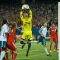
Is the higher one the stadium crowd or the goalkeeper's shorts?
the stadium crowd

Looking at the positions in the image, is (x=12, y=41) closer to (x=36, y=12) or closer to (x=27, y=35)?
(x=27, y=35)

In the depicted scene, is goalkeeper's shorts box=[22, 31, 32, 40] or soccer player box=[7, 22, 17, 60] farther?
goalkeeper's shorts box=[22, 31, 32, 40]

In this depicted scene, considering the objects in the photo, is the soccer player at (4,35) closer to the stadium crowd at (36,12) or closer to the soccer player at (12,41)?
the soccer player at (12,41)

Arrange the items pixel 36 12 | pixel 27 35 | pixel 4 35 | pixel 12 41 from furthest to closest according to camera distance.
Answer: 1. pixel 36 12
2. pixel 27 35
3. pixel 12 41
4. pixel 4 35

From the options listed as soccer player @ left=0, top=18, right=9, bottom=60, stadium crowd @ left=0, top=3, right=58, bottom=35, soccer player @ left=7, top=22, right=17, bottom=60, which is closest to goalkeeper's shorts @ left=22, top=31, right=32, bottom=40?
soccer player @ left=7, top=22, right=17, bottom=60

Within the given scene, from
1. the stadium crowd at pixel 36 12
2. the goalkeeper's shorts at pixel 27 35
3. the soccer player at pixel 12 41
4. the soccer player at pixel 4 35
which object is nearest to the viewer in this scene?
the soccer player at pixel 4 35

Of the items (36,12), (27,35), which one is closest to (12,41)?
(27,35)

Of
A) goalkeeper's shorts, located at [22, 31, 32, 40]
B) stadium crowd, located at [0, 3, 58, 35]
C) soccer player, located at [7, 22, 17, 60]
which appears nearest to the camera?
soccer player, located at [7, 22, 17, 60]

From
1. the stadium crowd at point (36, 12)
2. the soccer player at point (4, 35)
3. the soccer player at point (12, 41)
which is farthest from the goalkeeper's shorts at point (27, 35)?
the stadium crowd at point (36, 12)

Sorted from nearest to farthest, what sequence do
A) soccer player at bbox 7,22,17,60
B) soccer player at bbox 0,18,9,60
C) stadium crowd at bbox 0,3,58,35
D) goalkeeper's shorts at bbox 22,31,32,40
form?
soccer player at bbox 0,18,9,60 < soccer player at bbox 7,22,17,60 < goalkeeper's shorts at bbox 22,31,32,40 < stadium crowd at bbox 0,3,58,35

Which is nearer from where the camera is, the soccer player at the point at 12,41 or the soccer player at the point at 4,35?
the soccer player at the point at 4,35

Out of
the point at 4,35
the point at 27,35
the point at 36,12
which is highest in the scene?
the point at 36,12

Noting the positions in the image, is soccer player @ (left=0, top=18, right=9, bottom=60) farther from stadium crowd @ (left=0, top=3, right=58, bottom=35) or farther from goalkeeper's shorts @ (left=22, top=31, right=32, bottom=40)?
stadium crowd @ (left=0, top=3, right=58, bottom=35)

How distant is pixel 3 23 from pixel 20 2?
29977mm
